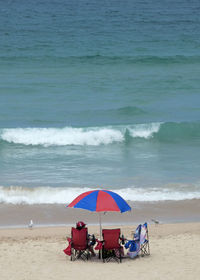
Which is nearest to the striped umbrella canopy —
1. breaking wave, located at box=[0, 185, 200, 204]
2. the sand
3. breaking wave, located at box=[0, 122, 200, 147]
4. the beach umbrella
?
the beach umbrella

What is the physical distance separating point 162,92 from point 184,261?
17760mm

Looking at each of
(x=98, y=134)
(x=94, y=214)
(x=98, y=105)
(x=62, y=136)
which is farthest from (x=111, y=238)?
(x=98, y=105)

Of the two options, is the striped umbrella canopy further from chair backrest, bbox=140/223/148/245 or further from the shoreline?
the shoreline

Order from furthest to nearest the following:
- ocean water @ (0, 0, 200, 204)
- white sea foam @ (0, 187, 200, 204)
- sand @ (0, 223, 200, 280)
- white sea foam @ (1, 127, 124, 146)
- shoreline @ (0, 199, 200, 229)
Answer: white sea foam @ (1, 127, 124, 146)
ocean water @ (0, 0, 200, 204)
white sea foam @ (0, 187, 200, 204)
shoreline @ (0, 199, 200, 229)
sand @ (0, 223, 200, 280)

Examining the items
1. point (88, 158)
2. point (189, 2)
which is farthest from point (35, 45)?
point (189, 2)

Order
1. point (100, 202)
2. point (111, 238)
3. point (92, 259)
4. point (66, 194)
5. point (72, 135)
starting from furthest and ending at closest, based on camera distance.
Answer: point (72, 135) → point (66, 194) → point (92, 259) → point (111, 238) → point (100, 202)

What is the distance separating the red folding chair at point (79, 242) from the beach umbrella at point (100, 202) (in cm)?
48

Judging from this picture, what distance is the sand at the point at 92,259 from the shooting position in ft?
30.0

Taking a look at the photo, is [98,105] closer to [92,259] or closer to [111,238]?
[92,259]

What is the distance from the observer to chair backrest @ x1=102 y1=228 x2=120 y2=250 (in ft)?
32.1

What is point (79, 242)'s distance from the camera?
9.91 m

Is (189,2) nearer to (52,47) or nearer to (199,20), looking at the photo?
(199,20)

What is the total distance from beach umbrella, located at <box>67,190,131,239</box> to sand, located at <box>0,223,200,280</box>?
970mm

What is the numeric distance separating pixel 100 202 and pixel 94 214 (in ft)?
11.6
